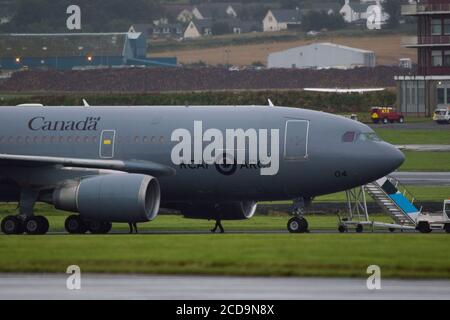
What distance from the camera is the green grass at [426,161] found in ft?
212

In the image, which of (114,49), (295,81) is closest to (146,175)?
(114,49)

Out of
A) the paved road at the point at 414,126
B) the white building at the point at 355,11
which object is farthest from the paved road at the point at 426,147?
the white building at the point at 355,11

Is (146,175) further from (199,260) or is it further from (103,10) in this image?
(103,10)

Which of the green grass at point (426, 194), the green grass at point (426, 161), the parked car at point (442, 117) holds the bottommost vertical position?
the green grass at point (426, 194)

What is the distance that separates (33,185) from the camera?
37469 millimetres

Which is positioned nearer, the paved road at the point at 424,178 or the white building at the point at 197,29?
the paved road at the point at 424,178

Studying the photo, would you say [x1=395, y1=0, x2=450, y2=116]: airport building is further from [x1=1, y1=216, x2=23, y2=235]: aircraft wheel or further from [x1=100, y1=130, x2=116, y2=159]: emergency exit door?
[x1=1, y1=216, x2=23, y2=235]: aircraft wheel

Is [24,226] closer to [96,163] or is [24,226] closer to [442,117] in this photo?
[96,163]

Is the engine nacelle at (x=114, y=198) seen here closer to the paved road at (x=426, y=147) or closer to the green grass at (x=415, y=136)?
the paved road at (x=426, y=147)

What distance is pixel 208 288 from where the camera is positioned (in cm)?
2420

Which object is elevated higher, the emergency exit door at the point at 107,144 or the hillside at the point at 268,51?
the hillside at the point at 268,51

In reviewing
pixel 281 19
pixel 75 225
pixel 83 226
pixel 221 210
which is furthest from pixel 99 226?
pixel 281 19

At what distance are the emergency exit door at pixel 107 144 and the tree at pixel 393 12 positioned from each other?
351 ft

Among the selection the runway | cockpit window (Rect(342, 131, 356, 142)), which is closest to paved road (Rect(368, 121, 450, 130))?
cockpit window (Rect(342, 131, 356, 142))
